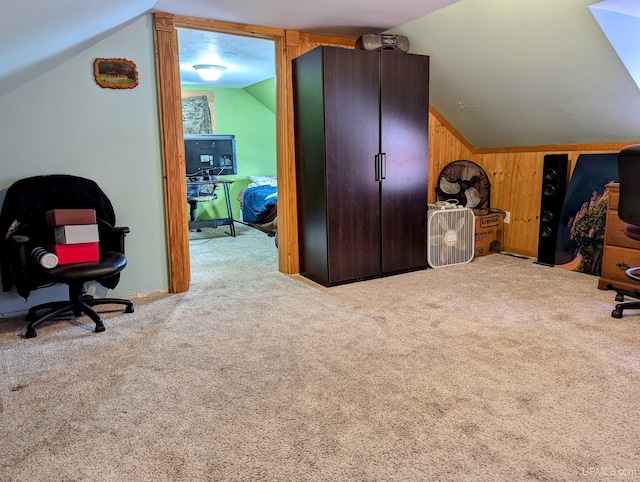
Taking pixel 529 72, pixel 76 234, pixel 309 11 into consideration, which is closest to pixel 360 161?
pixel 309 11

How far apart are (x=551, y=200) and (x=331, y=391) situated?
10.4 ft

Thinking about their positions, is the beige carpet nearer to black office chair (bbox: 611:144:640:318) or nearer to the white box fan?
black office chair (bbox: 611:144:640:318)

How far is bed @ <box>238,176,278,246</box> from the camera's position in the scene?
634 cm

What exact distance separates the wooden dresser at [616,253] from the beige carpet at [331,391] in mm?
148

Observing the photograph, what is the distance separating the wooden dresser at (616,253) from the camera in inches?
129

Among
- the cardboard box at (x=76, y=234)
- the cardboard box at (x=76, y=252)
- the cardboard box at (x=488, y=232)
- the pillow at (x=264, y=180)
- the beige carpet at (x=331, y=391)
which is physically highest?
the pillow at (x=264, y=180)

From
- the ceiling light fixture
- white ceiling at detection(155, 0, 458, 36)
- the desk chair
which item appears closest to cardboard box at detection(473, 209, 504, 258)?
white ceiling at detection(155, 0, 458, 36)

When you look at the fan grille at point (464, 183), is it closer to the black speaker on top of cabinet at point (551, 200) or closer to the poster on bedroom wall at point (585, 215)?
the black speaker on top of cabinet at point (551, 200)

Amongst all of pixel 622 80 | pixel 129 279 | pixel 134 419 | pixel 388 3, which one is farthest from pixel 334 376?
pixel 622 80

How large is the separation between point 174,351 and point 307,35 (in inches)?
114

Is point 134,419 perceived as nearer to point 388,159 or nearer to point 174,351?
point 174,351

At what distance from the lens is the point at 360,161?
12.3ft

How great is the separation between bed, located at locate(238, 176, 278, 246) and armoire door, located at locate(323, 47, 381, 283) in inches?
94.8

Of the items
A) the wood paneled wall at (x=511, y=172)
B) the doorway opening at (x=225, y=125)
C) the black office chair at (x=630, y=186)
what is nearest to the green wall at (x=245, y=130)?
the doorway opening at (x=225, y=125)
